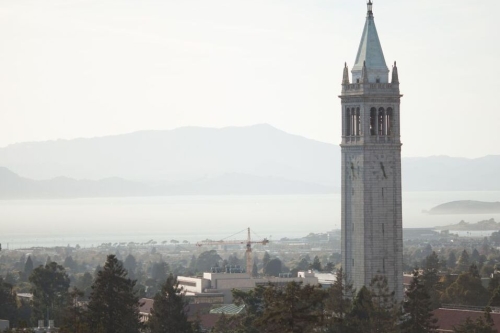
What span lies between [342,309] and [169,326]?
27.1ft

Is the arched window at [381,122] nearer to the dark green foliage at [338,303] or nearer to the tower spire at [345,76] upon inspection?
the tower spire at [345,76]

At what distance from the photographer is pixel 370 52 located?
255ft

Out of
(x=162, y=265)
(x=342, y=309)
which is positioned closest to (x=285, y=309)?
(x=342, y=309)

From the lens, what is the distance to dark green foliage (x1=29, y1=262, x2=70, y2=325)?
3716 inches

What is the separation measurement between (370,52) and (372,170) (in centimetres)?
593

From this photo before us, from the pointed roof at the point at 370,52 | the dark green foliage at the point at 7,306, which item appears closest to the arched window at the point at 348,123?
the pointed roof at the point at 370,52

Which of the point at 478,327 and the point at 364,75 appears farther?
the point at 364,75

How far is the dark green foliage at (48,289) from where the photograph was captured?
3716 inches

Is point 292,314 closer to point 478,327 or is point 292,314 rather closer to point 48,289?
point 478,327

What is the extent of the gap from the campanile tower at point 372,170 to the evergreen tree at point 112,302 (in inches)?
688

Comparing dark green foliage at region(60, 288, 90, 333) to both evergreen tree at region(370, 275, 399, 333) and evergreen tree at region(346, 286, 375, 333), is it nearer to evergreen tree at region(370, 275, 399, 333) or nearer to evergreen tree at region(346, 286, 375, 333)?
evergreen tree at region(346, 286, 375, 333)

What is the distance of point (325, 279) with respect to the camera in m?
119

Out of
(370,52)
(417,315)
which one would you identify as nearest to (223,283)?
(370,52)

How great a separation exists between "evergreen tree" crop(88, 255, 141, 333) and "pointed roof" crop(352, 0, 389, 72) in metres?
20.9
